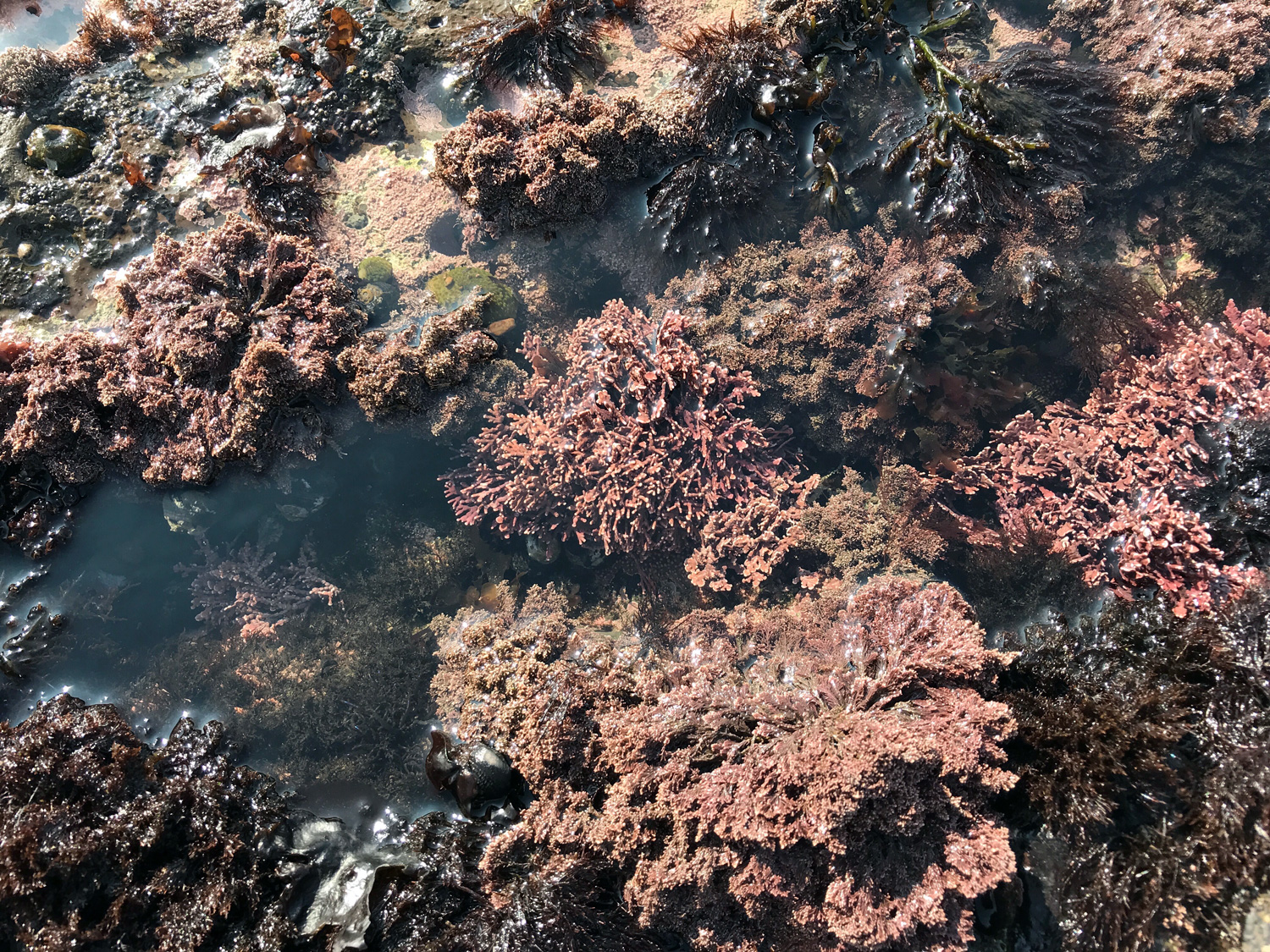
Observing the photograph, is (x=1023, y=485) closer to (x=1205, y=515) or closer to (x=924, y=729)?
(x=1205, y=515)

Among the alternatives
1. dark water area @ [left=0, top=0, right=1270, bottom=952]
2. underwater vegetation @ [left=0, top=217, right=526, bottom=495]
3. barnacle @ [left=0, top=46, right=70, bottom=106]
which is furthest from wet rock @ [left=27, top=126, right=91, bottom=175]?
underwater vegetation @ [left=0, top=217, right=526, bottom=495]

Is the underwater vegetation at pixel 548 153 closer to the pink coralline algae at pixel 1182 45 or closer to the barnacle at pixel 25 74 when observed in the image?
the pink coralline algae at pixel 1182 45

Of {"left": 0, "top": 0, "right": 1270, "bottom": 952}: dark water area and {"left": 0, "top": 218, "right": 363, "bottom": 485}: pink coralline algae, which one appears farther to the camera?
{"left": 0, "top": 218, "right": 363, "bottom": 485}: pink coralline algae

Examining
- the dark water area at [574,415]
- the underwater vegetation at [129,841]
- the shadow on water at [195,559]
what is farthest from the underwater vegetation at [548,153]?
the underwater vegetation at [129,841]

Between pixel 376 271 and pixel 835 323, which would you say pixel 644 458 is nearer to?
pixel 835 323

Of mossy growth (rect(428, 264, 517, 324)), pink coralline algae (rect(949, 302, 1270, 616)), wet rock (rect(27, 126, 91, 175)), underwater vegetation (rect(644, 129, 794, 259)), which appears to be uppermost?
wet rock (rect(27, 126, 91, 175))

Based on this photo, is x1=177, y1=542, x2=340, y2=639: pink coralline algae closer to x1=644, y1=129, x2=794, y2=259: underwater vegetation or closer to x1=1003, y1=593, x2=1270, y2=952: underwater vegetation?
x1=644, y1=129, x2=794, y2=259: underwater vegetation
